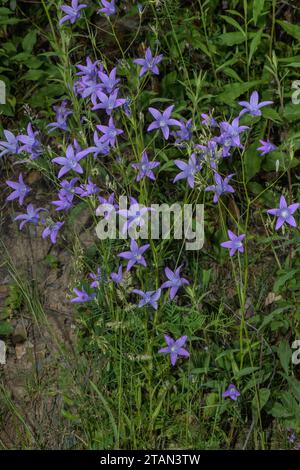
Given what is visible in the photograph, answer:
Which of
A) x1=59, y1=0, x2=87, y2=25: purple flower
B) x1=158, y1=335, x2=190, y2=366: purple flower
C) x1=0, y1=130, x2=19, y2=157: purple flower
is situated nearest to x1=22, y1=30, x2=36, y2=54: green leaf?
x1=59, y1=0, x2=87, y2=25: purple flower

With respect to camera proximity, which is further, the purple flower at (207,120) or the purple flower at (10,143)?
the purple flower at (10,143)

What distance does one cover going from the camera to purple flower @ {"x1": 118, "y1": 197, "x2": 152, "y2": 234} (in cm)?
324

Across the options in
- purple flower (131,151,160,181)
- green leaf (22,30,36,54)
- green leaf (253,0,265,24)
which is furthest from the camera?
green leaf (22,30,36,54)

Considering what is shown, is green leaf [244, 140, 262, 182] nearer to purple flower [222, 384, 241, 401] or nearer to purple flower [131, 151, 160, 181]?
purple flower [131, 151, 160, 181]

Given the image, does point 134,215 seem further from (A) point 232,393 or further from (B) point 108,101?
(A) point 232,393

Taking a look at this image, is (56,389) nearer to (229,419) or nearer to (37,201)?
Result: (229,419)

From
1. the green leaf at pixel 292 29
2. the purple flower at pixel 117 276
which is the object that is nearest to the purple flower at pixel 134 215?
the purple flower at pixel 117 276

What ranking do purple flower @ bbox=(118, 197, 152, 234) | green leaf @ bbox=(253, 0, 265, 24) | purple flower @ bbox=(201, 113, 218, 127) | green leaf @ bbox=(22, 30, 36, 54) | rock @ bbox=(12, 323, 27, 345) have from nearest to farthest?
purple flower @ bbox=(201, 113, 218, 127) → purple flower @ bbox=(118, 197, 152, 234) → green leaf @ bbox=(253, 0, 265, 24) → rock @ bbox=(12, 323, 27, 345) → green leaf @ bbox=(22, 30, 36, 54)

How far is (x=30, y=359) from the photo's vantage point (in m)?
3.80

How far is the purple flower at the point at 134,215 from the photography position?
324 cm


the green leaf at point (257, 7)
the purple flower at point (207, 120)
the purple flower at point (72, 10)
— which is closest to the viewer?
the purple flower at point (207, 120)

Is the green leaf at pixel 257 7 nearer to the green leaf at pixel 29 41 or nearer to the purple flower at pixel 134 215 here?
the purple flower at pixel 134 215

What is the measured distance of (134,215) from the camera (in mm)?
3270

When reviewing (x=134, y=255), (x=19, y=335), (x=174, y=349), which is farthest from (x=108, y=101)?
(x=19, y=335)
